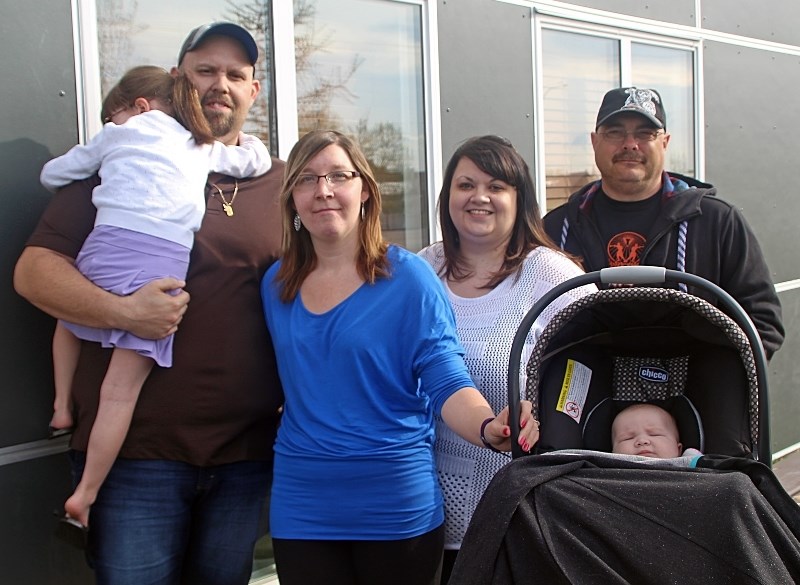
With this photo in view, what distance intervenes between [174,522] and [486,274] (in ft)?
3.89

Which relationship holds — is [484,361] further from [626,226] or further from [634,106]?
[634,106]

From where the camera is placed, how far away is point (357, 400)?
7.59 feet

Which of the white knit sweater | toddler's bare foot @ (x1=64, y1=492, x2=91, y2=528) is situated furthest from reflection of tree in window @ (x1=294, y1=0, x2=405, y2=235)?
toddler's bare foot @ (x1=64, y1=492, x2=91, y2=528)

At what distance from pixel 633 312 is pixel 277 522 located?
113 cm

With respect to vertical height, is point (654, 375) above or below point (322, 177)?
below

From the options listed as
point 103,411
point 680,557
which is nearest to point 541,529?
point 680,557

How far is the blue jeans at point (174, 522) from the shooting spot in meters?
2.45

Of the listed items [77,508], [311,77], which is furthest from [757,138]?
[77,508]

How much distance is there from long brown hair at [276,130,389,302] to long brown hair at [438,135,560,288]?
351 millimetres

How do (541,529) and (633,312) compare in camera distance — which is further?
(633,312)

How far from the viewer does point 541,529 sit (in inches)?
72.5

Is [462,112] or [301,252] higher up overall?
[462,112]

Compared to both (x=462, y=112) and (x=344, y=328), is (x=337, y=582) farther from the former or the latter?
(x=462, y=112)

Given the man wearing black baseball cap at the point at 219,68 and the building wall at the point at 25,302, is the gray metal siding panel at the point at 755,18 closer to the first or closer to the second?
the man wearing black baseball cap at the point at 219,68
